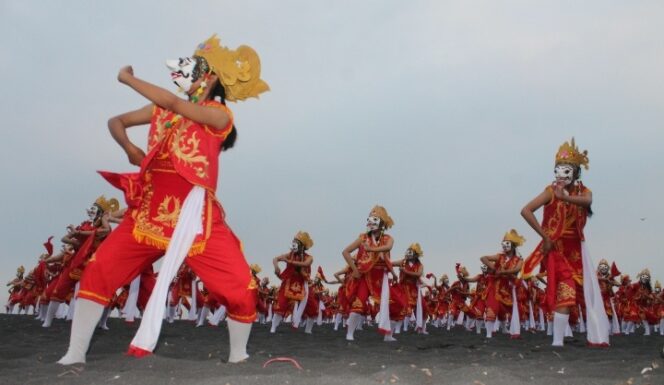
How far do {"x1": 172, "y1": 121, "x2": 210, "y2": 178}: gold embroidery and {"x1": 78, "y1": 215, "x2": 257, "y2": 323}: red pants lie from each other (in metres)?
0.44

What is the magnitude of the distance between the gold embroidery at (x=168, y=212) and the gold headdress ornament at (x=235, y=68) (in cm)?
88

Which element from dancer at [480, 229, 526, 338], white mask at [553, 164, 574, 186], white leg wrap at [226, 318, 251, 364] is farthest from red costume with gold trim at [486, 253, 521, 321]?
white leg wrap at [226, 318, 251, 364]

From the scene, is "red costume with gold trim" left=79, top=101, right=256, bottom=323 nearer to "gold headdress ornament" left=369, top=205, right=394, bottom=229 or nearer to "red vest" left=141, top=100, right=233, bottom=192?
"red vest" left=141, top=100, right=233, bottom=192

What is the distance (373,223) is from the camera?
9.84 m

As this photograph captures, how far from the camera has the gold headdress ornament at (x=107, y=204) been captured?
33.7ft

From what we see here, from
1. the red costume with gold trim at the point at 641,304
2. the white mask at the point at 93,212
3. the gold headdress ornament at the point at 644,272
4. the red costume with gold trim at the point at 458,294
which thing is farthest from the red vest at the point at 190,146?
the gold headdress ornament at the point at 644,272

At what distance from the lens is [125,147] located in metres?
4.38

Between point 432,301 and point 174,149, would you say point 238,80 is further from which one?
point 432,301

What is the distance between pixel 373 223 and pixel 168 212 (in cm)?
598

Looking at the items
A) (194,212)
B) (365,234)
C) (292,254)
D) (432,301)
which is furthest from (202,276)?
(432,301)

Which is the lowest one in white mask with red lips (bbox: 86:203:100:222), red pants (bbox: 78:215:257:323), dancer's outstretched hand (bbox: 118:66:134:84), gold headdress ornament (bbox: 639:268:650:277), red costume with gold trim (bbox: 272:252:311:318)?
red pants (bbox: 78:215:257:323)

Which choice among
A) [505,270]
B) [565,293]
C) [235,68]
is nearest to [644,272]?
[505,270]

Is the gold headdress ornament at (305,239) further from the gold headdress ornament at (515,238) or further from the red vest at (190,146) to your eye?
the red vest at (190,146)

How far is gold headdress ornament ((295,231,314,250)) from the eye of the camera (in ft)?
44.4
